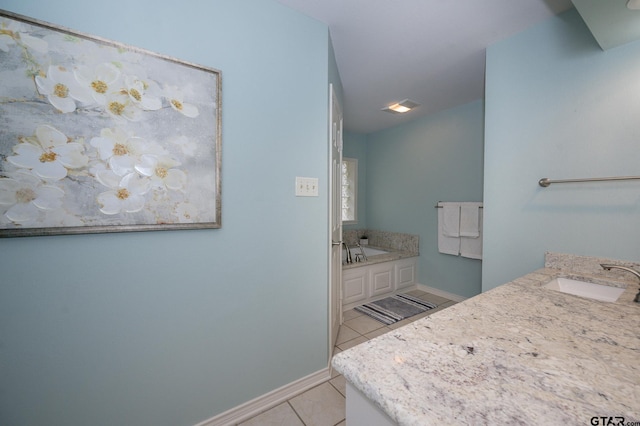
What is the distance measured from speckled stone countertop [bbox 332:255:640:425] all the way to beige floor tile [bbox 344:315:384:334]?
1.67 meters

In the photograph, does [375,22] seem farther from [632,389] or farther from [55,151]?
[632,389]

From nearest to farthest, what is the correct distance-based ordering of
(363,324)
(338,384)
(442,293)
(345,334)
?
(338,384) < (345,334) < (363,324) < (442,293)

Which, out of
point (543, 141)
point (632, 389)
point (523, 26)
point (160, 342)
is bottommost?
point (160, 342)

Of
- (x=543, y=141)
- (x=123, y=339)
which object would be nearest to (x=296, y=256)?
(x=123, y=339)

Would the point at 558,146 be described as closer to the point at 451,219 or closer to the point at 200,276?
the point at 451,219

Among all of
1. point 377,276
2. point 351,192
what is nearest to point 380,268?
point 377,276

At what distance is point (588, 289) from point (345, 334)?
5.55ft

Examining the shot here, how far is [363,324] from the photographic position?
2492 millimetres

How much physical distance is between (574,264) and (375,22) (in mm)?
1867

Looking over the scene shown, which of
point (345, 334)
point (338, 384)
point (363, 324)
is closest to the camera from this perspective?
point (338, 384)

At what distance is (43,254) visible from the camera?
3.11 ft

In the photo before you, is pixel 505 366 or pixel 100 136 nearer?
pixel 505 366

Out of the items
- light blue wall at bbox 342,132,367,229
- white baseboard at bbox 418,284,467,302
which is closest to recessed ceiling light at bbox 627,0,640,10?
white baseboard at bbox 418,284,467,302

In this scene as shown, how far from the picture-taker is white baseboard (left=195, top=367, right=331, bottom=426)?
1.31m
